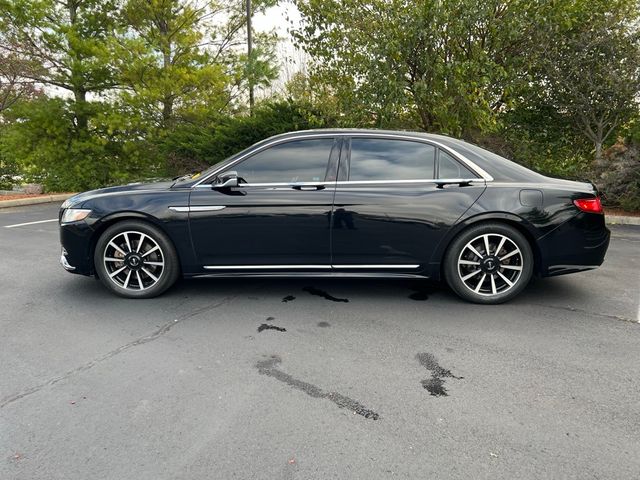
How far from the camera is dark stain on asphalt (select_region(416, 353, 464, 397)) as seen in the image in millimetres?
2629

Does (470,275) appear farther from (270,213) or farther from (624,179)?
(624,179)

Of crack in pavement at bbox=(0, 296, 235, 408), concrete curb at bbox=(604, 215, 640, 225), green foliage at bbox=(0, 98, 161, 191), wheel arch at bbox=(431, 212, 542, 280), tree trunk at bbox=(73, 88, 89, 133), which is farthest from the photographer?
tree trunk at bbox=(73, 88, 89, 133)

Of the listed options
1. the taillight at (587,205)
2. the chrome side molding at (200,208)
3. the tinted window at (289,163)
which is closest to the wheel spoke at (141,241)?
the chrome side molding at (200,208)

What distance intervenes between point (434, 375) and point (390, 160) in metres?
2.08

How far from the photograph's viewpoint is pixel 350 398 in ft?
8.36

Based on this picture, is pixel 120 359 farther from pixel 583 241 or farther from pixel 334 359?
pixel 583 241

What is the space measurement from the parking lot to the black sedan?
1.05 ft

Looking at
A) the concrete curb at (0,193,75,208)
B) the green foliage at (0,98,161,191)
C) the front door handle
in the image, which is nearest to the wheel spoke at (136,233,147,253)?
the front door handle

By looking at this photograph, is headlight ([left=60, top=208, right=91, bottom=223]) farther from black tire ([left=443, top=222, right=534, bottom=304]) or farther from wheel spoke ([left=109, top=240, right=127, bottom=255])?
black tire ([left=443, top=222, right=534, bottom=304])

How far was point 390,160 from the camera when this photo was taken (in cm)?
415

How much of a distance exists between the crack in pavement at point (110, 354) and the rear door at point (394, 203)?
1.32 meters

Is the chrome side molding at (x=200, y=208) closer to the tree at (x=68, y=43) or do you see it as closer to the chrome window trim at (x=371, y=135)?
the chrome window trim at (x=371, y=135)

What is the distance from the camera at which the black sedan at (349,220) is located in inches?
157

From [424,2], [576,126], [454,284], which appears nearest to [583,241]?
[454,284]
